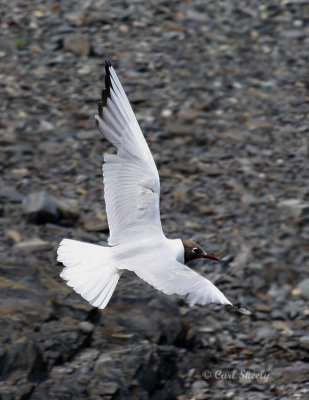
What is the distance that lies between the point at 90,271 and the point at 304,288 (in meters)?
2.06

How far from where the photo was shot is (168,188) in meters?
7.48

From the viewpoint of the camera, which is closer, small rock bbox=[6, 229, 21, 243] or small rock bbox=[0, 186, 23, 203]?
small rock bbox=[6, 229, 21, 243]

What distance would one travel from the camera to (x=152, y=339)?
5.40m

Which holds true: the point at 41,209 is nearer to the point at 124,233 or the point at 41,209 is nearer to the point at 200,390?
the point at 124,233

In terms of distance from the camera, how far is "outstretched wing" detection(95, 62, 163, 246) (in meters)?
5.46

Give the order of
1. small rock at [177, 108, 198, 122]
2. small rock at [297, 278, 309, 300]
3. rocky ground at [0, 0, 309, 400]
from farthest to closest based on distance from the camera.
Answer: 1. small rock at [177, 108, 198, 122]
2. small rock at [297, 278, 309, 300]
3. rocky ground at [0, 0, 309, 400]

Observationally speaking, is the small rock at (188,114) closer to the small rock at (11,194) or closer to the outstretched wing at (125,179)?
the small rock at (11,194)

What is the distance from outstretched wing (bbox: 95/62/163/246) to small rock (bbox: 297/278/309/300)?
156cm

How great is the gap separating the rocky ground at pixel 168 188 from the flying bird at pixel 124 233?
0.40 m

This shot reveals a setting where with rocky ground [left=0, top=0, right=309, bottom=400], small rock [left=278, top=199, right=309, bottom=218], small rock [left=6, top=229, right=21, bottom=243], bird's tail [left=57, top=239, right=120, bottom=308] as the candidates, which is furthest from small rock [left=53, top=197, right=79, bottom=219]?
small rock [left=278, top=199, right=309, bottom=218]

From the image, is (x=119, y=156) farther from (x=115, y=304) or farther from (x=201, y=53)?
(x=201, y=53)

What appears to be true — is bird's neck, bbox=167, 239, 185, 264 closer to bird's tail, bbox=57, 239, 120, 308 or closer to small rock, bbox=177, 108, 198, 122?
bird's tail, bbox=57, 239, 120, 308

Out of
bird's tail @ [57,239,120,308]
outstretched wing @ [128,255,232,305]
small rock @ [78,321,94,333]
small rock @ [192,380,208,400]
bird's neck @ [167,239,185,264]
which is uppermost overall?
outstretched wing @ [128,255,232,305]

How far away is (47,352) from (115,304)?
78 centimetres
